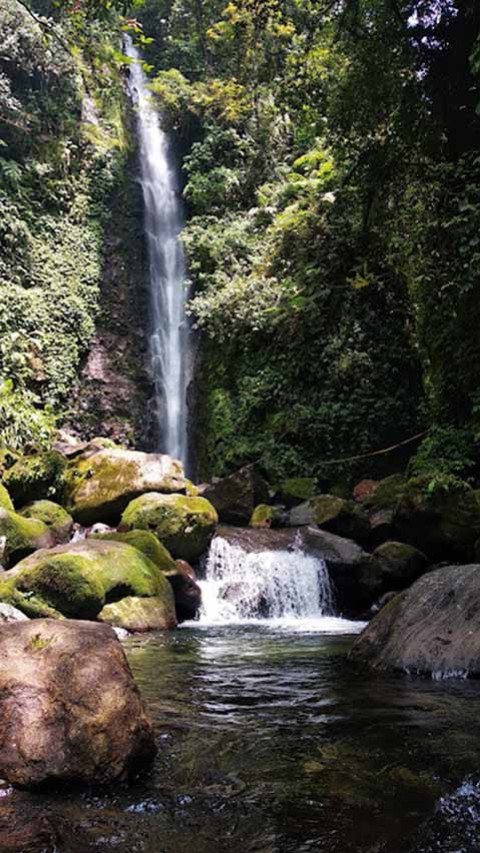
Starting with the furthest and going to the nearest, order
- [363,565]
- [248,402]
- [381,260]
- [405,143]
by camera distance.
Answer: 1. [248,402]
2. [381,260]
3. [405,143]
4. [363,565]

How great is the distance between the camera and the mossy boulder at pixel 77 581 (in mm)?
7946

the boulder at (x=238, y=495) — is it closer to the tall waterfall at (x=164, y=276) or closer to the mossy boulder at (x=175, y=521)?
the mossy boulder at (x=175, y=521)

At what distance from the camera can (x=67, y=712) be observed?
3.18 meters

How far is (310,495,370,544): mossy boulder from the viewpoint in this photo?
11.9m

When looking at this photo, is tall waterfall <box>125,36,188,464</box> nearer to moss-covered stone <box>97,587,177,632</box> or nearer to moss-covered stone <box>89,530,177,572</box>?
moss-covered stone <box>89,530,177,572</box>

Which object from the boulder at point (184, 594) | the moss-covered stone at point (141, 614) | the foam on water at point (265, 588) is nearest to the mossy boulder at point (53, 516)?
the boulder at point (184, 594)

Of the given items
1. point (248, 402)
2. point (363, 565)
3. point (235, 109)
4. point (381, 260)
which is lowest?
point (363, 565)

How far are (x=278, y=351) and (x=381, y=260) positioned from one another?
3.17 meters

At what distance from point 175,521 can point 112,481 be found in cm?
194

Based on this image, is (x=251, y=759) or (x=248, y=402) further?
(x=248, y=402)

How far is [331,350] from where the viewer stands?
15.4 m

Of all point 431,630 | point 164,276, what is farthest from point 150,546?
point 164,276

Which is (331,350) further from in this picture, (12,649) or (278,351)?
(12,649)

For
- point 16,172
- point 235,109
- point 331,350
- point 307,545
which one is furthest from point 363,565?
point 235,109
